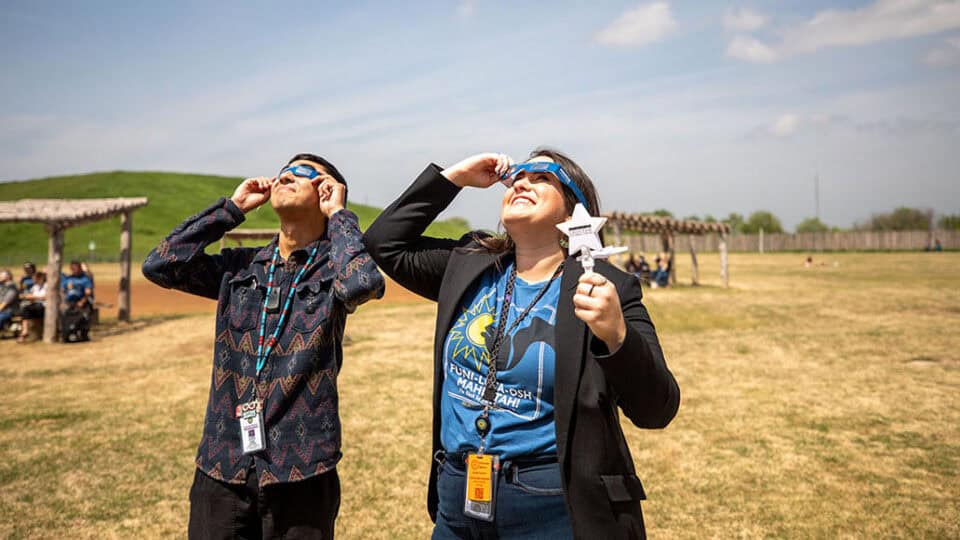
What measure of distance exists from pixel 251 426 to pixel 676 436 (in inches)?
199

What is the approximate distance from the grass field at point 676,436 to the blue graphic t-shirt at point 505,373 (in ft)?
9.22

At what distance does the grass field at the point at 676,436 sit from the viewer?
4758 millimetres

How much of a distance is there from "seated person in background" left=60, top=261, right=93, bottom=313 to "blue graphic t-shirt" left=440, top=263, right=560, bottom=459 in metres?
13.9

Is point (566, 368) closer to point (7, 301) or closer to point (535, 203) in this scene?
point (535, 203)

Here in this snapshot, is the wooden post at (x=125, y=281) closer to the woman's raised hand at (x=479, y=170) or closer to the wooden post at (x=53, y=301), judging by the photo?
the wooden post at (x=53, y=301)

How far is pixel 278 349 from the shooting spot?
2.55 metres

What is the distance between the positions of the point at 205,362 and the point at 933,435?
32.8 ft

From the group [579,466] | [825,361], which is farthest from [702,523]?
[825,361]

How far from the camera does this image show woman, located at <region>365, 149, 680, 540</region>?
181 centimetres

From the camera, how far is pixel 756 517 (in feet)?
15.5

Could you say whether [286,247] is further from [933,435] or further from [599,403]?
[933,435]

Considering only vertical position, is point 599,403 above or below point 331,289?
below

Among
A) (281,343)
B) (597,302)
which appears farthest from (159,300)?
(597,302)

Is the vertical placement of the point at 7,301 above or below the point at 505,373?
below
